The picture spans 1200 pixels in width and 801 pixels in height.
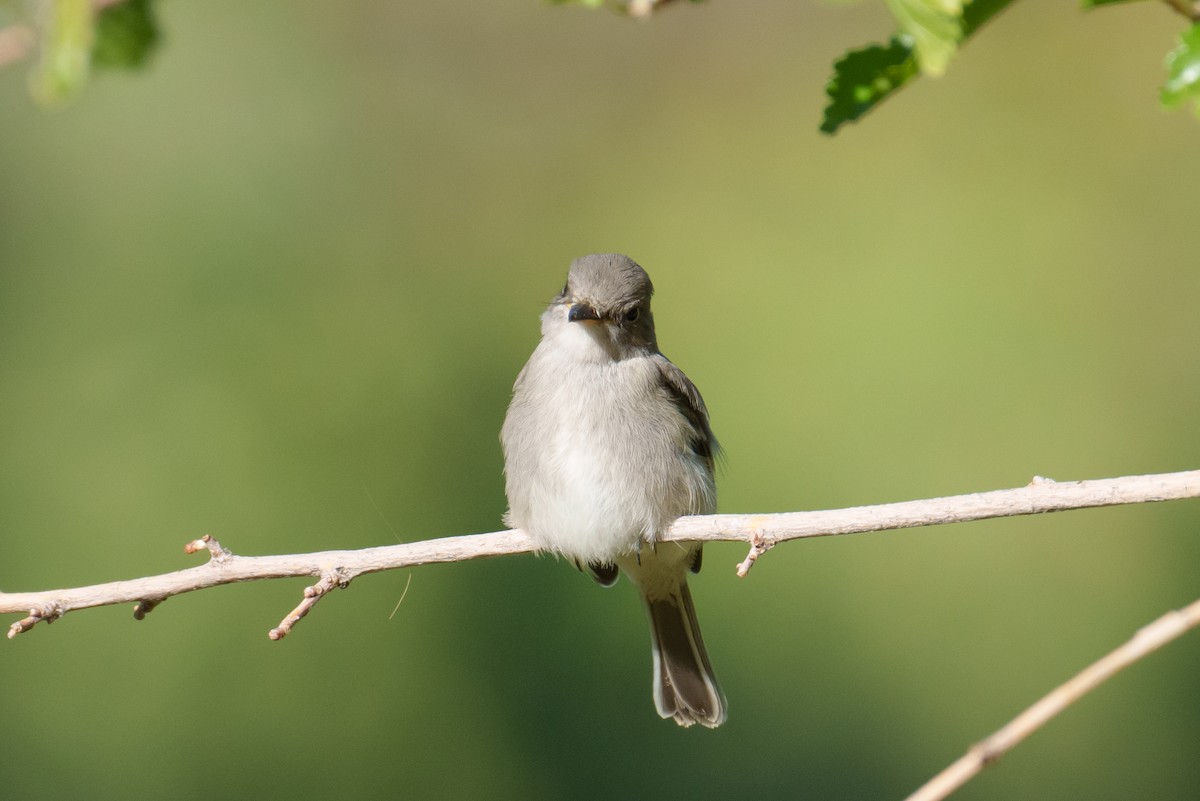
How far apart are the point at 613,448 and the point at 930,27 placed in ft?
7.89

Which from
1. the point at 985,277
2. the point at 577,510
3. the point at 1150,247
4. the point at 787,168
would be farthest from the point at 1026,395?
the point at 577,510

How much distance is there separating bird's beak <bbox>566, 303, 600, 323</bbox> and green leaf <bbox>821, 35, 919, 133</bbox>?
198 centimetres

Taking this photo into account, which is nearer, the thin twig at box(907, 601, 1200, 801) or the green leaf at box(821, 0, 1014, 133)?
the thin twig at box(907, 601, 1200, 801)

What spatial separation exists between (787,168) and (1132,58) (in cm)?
224

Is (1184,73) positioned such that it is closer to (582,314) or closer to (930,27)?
(930,27)

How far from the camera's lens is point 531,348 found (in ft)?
24.7

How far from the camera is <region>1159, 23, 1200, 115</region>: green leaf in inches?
66.0

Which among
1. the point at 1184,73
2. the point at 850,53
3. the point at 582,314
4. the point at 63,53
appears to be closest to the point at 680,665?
the point at 582,314

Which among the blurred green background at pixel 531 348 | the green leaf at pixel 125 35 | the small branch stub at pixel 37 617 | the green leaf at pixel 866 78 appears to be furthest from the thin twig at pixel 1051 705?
the blurred green background at pixel 531 348

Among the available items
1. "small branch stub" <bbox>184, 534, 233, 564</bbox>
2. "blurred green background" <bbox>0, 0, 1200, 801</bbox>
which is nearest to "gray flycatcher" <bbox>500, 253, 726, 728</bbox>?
"small branch stub" <bbox>184, 534, 233, 564</bbox>

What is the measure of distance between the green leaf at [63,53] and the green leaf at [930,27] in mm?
Result: 888

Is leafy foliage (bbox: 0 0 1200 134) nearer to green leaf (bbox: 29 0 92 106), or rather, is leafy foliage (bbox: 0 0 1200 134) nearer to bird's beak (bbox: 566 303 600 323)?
green leaf (bbox: 29 0 92 106)

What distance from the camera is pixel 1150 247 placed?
7918 mm

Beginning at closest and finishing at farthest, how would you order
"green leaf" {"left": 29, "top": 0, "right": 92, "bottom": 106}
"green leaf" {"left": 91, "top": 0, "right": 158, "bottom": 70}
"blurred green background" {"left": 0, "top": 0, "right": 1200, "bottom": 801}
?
"green leaf" {"left": 29, "top": 0, "right": 92, "bottom": 106}, "green leaf" {"left": 91, "top": 0, "right": 158, "bottom": 70}, "blurred green background" {"left": 0, "top": 0, "right": 1200, "bottom": 801}
